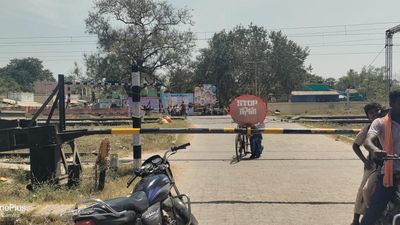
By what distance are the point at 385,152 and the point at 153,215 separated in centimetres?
227

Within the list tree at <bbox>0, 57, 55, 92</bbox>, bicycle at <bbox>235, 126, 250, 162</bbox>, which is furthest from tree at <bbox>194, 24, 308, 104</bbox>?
tree at <bbox>0, 57, 55, 92</bbox>

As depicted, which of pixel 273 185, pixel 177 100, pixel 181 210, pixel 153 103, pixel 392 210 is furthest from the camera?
pixel 177 100

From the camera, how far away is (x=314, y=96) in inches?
3187

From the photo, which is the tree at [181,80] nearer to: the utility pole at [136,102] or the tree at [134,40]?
the tree at [134,40]

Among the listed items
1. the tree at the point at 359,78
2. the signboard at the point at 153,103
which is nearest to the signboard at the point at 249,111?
the signboard at the point at 153,103

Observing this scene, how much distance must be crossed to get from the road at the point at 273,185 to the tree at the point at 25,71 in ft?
487

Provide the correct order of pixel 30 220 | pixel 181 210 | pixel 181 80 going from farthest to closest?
1. pixel 181 80
2. pixel 30 220
3. pixel 181 210

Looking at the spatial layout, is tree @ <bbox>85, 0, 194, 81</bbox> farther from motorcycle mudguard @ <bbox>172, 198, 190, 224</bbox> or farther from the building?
motorcycle mudguard @ <bbox>172, 198, 190, 224</bbox>

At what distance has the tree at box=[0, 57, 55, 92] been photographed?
15650cm

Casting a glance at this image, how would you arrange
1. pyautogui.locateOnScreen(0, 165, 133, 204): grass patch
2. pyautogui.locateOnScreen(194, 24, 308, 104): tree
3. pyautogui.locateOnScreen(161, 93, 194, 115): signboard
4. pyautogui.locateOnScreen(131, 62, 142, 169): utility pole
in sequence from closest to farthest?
1. pyautogui.locateOnScreen(0, 165, 133, 204): grass patch
2. pyautogui.locateOnScreen(131, 62, 142, 169): utility pole
3. pyautogui.locateOnScreen(161, 93, 194, 115): signboard
4. pyautogui.locateOnScreen(194, 24, 308, 104): tree

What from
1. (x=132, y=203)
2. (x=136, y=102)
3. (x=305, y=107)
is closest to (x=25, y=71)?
(x=305, y=107)

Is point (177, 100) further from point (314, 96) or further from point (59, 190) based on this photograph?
point (59, 190)

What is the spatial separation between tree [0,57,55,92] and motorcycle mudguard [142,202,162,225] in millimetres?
156621

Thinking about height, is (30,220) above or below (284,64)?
below
